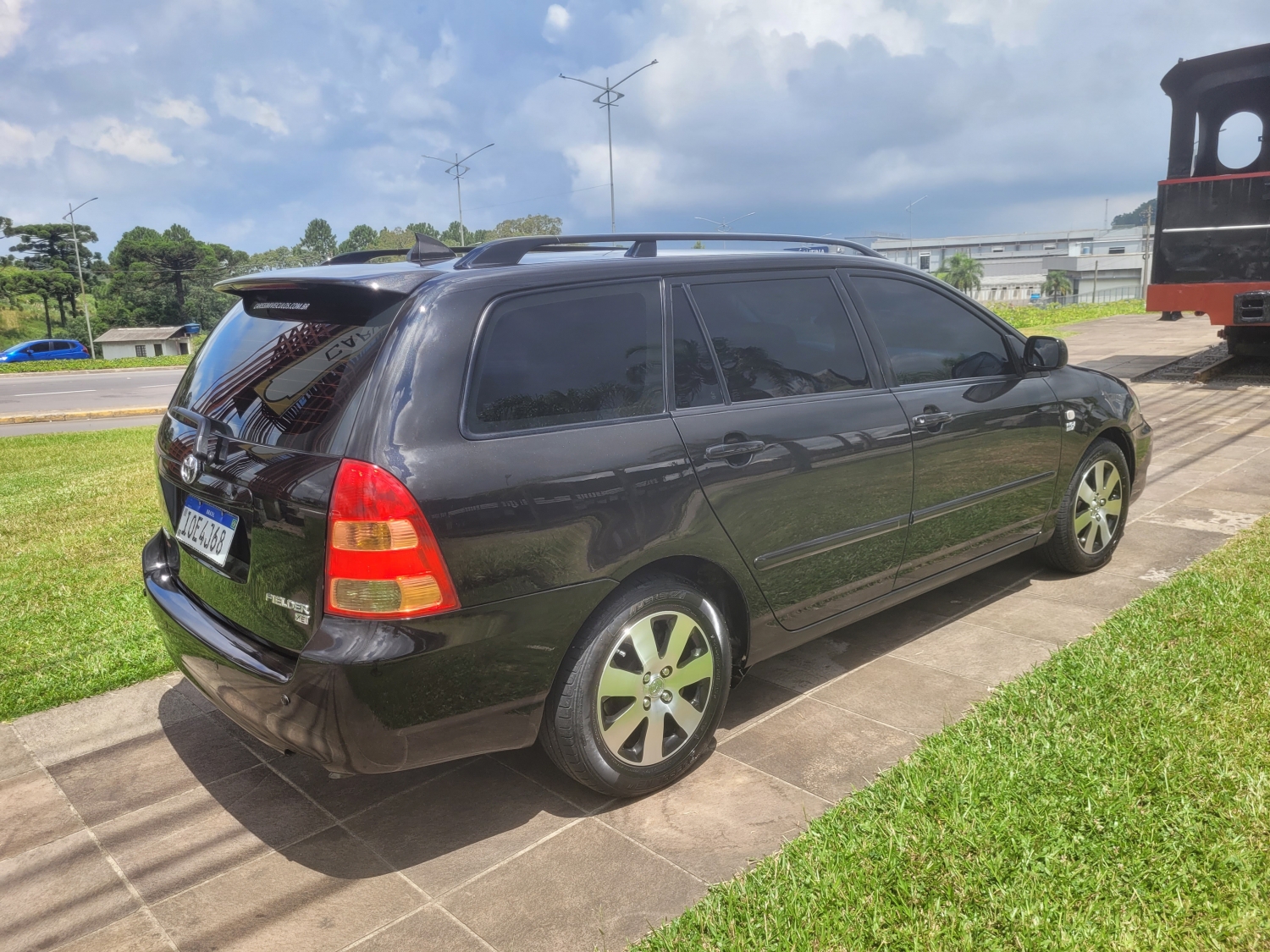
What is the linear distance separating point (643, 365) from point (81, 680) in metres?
2.93

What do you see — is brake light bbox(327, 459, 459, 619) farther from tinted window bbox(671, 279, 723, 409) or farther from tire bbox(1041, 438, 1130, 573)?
tire bbox(1041, 438, 1130, 573)

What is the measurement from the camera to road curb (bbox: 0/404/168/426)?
15.6m

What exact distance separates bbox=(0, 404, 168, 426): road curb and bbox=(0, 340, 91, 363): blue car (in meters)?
30.5

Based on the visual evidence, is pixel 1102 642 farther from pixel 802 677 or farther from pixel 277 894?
pixel 277 894

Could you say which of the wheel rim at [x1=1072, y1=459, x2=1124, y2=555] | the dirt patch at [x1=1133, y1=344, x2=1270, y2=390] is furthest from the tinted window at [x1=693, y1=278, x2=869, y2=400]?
the dirt patch at [x1=1133, y1=344, x2=1270, y2=390]

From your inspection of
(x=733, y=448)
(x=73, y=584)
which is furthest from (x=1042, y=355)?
(x=73, y=584)

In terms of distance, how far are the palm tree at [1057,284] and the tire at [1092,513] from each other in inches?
4046

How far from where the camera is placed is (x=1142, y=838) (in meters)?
2.61

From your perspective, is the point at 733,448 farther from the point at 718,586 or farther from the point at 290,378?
the point at 290,378

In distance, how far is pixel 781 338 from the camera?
354cm

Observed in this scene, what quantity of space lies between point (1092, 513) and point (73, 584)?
5575 mm

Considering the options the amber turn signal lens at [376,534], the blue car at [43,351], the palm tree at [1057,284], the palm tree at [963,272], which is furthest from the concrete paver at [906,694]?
the palm tree at [1057,284]

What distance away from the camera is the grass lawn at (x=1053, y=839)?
91.8 inches

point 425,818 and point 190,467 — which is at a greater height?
point 190,467
